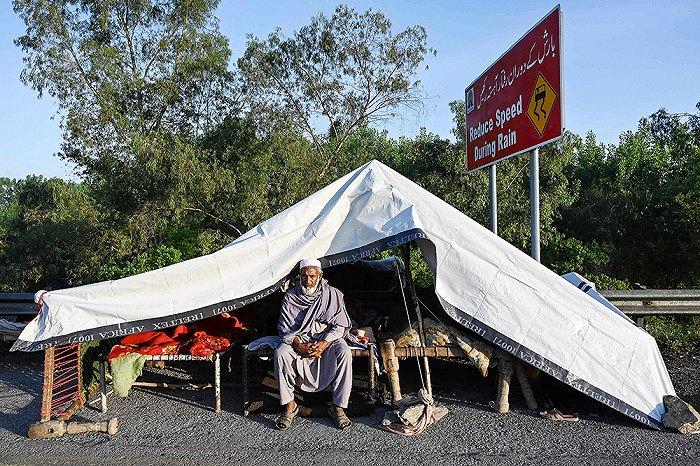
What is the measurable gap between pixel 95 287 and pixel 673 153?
55.8 ft

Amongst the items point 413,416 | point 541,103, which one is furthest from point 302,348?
point 541,103

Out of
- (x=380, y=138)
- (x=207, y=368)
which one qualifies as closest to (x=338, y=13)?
(x=380, y=138)

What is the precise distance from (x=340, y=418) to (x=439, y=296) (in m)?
1.33

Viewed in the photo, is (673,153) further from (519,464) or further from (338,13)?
(519,464)

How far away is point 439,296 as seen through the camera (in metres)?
5.79

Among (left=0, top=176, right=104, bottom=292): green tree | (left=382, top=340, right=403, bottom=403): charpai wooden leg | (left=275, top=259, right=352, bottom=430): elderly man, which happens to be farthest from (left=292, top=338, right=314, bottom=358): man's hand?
(left=0, top=176, right=104, bottom=292): green tree

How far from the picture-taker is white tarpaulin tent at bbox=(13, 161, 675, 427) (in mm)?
5625

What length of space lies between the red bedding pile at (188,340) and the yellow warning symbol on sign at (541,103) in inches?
157

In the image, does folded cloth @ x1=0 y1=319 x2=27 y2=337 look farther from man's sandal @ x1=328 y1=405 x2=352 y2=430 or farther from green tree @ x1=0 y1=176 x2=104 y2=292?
green tree @ x1=0 y1=176 x2=104 y2=292

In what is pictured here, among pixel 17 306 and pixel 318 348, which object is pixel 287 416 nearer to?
pixel 318 348

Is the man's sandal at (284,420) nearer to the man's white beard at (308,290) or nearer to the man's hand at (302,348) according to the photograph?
the man's hand at (302,348)

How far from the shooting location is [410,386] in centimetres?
679

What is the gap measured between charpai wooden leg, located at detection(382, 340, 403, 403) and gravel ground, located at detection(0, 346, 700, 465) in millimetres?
244

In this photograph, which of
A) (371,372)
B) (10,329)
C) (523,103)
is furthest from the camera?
(523,103)
